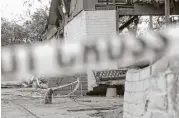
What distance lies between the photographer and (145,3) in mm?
15133

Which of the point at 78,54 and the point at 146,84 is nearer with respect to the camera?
the point at 78,54

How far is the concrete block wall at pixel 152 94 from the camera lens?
11.5ft

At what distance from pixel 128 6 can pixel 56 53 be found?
14725mm

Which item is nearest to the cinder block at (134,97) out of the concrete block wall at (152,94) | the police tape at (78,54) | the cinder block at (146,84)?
the concrete block wall at (152,94)

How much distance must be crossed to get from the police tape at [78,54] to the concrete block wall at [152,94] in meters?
2.75

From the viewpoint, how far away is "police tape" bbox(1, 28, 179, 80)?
735 mm

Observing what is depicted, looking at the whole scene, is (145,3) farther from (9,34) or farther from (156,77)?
(9,34)

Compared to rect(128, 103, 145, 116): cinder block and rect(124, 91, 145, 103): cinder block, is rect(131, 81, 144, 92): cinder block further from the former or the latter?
rect(128, 103, 145, 116): cinder block

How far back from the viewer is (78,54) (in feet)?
2.54

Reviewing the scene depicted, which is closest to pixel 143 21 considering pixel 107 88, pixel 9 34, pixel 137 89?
pixel 107 88

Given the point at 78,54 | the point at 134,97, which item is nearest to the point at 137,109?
the point at 134,97

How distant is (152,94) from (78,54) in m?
3.24

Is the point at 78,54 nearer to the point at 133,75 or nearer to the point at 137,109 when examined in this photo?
the point at 137,109

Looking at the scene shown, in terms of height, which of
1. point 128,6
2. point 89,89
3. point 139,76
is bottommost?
point 89,89
